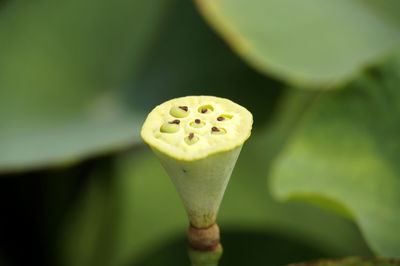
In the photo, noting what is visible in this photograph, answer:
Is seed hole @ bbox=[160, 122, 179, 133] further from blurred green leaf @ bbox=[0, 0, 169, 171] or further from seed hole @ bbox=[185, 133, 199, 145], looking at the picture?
blurred green leaf @ bbox=[0, 0, 169, 171]

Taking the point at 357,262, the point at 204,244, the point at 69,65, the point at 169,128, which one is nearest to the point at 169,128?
the point at 169,128

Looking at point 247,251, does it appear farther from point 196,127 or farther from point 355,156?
point 196,127

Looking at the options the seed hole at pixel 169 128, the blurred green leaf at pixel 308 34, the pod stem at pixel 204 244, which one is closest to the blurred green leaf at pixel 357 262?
the pod stem at pixel 204 244

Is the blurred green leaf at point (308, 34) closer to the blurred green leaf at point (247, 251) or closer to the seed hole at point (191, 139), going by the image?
the blurred green leaf at point (247, 251)

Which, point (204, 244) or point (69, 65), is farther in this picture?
point (69, 65)

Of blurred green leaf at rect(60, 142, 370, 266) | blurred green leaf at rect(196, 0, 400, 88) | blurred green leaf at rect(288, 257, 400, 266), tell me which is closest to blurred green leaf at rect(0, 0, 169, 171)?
blurred green leaf at rect(60, 142, 370, 266)

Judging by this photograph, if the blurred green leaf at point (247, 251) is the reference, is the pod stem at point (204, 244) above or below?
above
